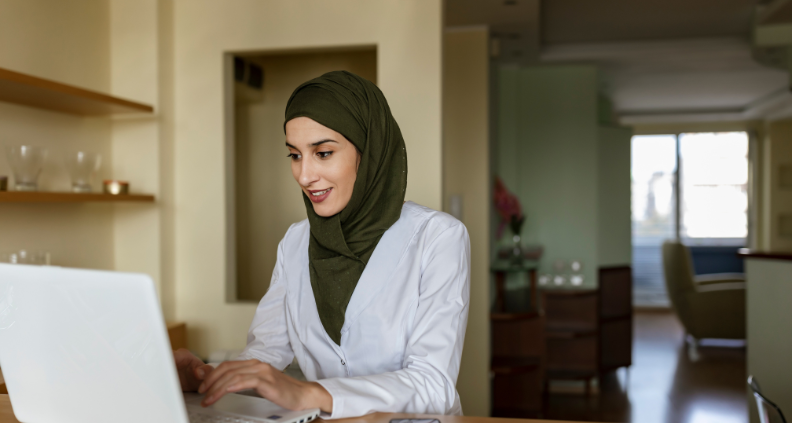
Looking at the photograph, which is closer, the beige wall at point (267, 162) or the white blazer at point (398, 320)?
the white blazer at point (398, 320)

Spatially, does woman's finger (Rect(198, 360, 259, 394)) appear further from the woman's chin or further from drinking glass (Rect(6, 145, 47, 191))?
drinking glass (Rect(6, 145, 47, 191))

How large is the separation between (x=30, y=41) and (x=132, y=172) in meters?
0.60

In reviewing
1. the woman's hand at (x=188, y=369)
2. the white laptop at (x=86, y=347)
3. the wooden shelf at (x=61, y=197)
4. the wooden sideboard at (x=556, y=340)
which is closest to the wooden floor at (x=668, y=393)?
the wooden sideboard at (x=556, y=340)

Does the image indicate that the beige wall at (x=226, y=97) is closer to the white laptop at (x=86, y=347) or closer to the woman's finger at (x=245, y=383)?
the woman's finger at (x=245, y=383)

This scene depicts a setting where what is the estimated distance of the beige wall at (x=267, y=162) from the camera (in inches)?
116

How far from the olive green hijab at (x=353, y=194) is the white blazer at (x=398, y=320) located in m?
0.03

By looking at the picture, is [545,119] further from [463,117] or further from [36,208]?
[36,208]

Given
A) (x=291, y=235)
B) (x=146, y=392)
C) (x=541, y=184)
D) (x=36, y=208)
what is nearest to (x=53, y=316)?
(x=146, y=392)

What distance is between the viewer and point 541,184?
4.88 m

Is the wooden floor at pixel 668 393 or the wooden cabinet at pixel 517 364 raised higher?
the wooden cabinet at pixel 517 364

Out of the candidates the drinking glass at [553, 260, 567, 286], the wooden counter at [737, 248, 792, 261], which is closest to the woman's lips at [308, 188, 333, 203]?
the wooden counter at [737, 248, 792, 261]

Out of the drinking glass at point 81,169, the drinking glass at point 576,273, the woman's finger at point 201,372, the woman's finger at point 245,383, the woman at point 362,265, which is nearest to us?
the woman's finger at point 245,383

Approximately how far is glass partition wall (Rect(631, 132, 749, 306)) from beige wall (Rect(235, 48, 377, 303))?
20.5ft

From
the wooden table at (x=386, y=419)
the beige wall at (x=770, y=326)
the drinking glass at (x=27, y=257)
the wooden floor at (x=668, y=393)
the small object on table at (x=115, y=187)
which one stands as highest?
the small object on table at (x=115, y=187)
